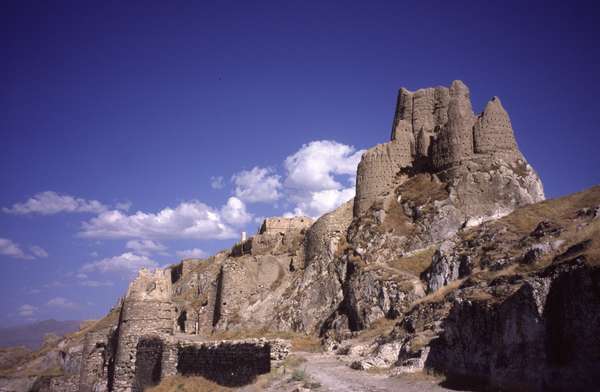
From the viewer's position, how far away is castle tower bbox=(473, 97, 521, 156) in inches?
1411

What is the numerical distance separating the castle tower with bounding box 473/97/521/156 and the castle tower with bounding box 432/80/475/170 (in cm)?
60

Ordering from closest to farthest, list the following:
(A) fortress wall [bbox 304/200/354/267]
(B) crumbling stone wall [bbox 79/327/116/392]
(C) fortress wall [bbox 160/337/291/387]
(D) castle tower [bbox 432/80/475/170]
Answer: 1. (C) fortress wall [bbox 160/337/291/387]
2. (B) crumbling stone wall [bbox 79/327/116/392]
3. (D) castle tower [bbox 432/80/475/170]
4. (A) fortress wall [bbox 304/200/354/267]

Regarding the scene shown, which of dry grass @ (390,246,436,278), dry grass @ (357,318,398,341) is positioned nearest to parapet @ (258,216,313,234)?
dry grass @ (390,246,436,278)

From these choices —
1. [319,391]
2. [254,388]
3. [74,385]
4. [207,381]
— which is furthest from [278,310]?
[319,391]

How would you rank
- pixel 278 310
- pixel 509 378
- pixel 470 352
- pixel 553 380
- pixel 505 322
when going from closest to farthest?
1. pixel 553 380
2. pixel 509 378
3. pixel 505 322
4. pixel 470 352
5. pixel 278 310

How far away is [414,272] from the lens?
97.7ft

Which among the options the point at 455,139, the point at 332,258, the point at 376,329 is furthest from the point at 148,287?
the point at 455,139

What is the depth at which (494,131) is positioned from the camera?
3594 cm

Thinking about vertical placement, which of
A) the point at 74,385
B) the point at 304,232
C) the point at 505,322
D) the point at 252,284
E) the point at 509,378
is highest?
the point at 304,232

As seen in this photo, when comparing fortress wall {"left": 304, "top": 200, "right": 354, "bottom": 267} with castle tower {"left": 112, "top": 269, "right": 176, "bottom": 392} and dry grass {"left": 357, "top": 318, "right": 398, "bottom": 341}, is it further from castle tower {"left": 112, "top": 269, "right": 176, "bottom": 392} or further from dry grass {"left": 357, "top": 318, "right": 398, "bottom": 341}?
castle tower {"left": 112, "top": 269, "right": 176, "bottom": 392}

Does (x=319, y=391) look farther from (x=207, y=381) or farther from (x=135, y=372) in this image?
(x=135, y=372)

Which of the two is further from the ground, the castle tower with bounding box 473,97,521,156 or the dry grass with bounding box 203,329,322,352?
the castle tower with bounding box 473,97,521,156

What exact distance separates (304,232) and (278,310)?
1017cm

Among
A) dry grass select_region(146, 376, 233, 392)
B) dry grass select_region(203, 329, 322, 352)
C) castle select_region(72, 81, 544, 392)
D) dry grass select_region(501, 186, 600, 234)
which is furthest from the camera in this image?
dry grass select_region(203, 329, 322, 352)
